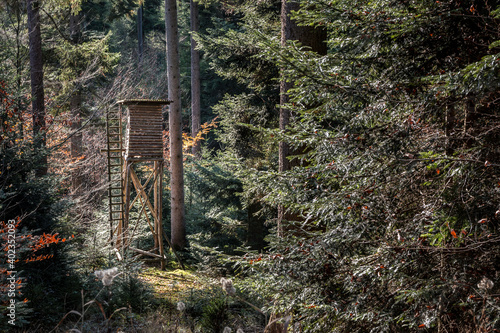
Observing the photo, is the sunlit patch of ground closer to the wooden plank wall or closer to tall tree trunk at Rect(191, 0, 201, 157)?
the wooden plank wall

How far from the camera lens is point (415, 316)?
2.62 meters

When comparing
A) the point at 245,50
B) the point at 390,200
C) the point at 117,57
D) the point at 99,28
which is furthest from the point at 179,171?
the point at 99,28

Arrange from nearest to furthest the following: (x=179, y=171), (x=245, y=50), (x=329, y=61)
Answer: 1. (x=329, y=61)
2. (x=245, y=50)
3. (x=179, y=171)

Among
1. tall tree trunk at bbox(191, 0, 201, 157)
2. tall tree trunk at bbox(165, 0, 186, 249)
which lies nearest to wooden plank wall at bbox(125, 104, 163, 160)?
tall tree trunk at bbox(165, 0, 186, 249)

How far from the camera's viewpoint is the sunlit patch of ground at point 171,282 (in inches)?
286

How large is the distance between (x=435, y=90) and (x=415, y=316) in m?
1.65

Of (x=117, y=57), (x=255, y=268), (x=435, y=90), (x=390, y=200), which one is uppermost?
(x=117, y=57)

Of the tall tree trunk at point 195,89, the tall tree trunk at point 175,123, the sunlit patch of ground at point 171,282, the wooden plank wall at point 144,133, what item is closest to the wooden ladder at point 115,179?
the wooden plank wall at point 144,133

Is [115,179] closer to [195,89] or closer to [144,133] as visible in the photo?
[144,133]

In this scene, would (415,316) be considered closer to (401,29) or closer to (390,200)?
(390,200)

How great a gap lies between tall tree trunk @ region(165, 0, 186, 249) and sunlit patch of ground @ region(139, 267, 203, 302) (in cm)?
160

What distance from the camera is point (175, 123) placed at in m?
10.5

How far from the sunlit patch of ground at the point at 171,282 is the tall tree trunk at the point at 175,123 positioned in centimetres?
160

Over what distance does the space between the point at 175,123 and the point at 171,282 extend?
14.4 ft
